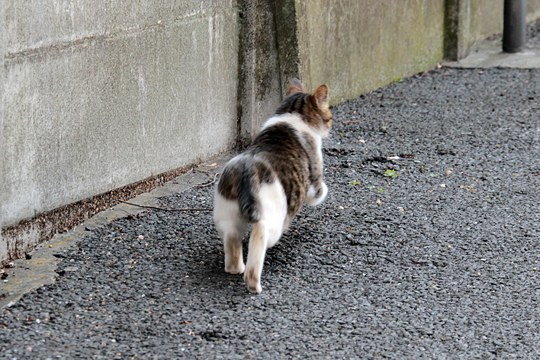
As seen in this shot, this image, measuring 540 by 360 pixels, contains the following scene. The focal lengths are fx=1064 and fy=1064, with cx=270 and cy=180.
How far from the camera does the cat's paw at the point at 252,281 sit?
15.6 ft

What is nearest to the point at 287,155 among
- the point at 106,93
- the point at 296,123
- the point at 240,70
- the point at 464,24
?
the point at 296,123

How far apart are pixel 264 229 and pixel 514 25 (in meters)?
6.94

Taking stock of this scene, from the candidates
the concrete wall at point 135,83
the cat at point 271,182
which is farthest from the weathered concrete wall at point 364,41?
the cat at point 271,182

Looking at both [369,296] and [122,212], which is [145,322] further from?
[122,212]

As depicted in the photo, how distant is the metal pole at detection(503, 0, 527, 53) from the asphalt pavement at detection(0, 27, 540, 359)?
153 inches

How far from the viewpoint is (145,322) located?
14.7 ft

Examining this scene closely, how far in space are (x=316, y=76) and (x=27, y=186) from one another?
353 cm

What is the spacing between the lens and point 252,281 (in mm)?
4781

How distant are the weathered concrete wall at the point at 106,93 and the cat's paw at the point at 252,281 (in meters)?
1.23

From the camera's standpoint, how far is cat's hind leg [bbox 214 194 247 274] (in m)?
4.92

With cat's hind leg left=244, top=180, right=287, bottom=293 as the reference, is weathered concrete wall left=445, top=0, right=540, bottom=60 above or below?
below

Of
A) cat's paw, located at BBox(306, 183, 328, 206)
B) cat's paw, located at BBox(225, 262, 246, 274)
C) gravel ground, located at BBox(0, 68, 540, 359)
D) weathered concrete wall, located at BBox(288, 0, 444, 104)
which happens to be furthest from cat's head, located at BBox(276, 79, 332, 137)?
weathered concrete wall, located at BBox(288, 0, 444, 104)

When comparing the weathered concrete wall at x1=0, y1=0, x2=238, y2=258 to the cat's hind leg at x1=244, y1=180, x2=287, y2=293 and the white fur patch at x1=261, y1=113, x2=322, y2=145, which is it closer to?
the white fur patch at x1=261, y1=113, x2=322, y2=145

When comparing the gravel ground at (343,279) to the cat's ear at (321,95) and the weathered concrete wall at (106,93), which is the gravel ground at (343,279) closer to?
the weathered concrete wall at (106,93)
